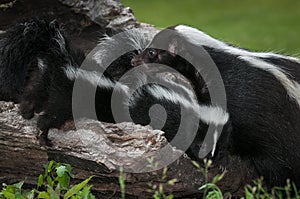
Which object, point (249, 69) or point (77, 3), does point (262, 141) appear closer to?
point (249, 69)

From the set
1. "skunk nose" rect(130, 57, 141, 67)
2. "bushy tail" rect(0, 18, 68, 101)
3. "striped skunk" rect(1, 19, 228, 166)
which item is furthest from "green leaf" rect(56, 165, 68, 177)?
"skunk nose" rect(130, 57, 141, 67)

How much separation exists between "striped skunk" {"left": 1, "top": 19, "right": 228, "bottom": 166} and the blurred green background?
643cm

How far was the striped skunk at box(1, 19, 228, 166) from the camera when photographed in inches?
156

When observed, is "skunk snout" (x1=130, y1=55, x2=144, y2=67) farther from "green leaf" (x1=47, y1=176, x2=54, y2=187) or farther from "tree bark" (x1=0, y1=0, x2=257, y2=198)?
"green leaf" (x1=47, y1=176, x2=54, y2=187)

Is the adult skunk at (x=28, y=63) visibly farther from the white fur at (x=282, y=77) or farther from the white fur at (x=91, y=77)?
the white fur at (x=282, y=77)

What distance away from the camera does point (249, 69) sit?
4.24 m

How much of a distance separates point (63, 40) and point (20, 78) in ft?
1.06

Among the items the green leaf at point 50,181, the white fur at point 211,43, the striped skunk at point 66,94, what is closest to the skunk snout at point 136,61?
the white fur at point 211,43

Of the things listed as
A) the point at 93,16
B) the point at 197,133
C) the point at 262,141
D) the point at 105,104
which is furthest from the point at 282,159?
the point at 93,16

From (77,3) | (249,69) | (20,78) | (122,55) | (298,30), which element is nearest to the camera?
(20,78)

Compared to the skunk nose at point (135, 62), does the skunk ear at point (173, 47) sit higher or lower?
higher

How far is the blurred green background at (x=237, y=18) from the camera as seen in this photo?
11.1 meters

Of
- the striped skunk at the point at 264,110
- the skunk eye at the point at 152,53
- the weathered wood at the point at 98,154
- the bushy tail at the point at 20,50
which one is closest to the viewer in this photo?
the weathered wood at the point at 98,154

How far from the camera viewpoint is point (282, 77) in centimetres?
419
